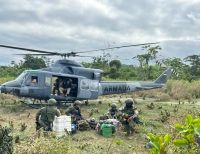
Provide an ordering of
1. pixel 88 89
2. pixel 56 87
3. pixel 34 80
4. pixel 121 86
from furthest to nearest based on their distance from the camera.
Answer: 1. pixel 121 86
2. pixel 88 89
3. pixel 56 87
4. pixel 34 80

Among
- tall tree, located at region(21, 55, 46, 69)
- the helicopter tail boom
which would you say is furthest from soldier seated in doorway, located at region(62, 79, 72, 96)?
tall tree, located at region(21, 55, 46, 69)

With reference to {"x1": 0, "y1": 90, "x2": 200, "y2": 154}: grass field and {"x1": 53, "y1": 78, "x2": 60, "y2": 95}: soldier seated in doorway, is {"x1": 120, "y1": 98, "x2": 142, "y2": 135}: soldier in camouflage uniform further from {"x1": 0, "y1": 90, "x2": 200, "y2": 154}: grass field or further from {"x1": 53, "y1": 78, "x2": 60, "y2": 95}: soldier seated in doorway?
{"x1": 53, "y1": 78, "x2": 60, "y2": 95}: soldier seated in doorway

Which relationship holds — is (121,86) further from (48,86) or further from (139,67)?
(139,67)

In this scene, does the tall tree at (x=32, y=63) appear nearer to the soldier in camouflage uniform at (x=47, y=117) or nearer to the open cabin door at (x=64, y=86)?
the open cabin door at (x=64, y=86)

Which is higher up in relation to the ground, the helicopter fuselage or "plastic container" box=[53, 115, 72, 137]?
the helicopter fuselage

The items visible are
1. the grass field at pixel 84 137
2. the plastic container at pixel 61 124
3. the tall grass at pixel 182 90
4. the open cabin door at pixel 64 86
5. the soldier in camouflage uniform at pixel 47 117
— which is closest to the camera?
the grass field at pixel 84 137

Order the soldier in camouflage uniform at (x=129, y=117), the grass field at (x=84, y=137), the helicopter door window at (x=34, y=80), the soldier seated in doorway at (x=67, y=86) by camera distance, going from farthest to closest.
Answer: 1. the soldier seated in doorway at (x=67, y=86)
2. the helicopter door window at (x=34, y=80)
3. the soldier in camouflage uniform at (x=129, y=117)
4. the grass field at (x=84, y=137)

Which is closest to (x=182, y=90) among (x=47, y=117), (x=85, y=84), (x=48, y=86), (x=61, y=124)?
(x=85, y=84)

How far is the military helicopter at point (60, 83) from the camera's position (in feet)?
56.2

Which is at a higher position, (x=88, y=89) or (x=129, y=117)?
(x=88, y=89)

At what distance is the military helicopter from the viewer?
17.1 metres

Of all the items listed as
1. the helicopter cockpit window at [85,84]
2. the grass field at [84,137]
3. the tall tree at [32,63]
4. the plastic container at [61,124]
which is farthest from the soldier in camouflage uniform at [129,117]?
the tall tree at [32,63]

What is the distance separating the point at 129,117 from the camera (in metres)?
12.8

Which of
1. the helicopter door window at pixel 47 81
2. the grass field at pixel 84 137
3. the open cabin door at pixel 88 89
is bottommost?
the grass field at pixel 84 137
